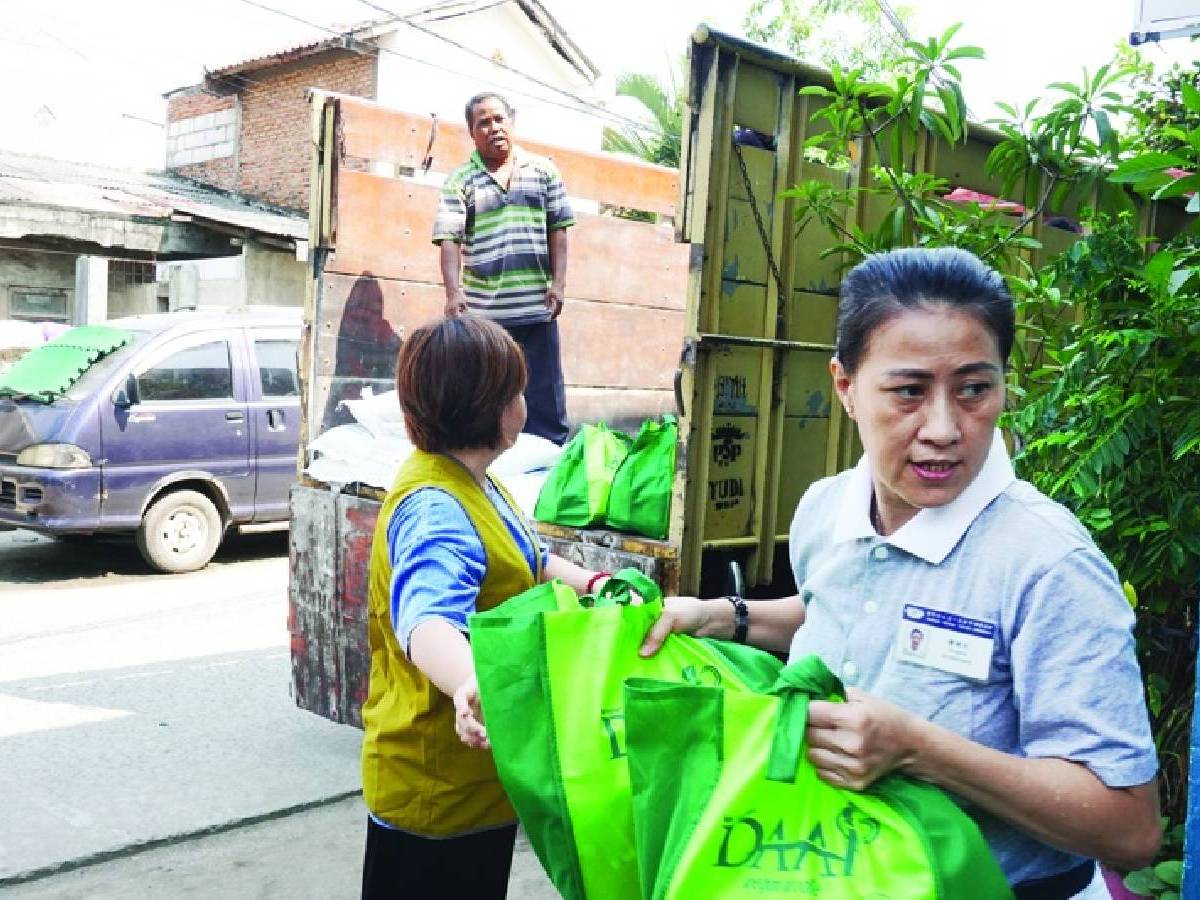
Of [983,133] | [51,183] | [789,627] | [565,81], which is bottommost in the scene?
[789,627]

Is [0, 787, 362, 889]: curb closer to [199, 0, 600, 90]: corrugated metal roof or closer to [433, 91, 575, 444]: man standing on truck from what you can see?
[433, 91, 575, 444]: man standing on truck

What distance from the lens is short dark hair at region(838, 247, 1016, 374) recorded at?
4.40 feet

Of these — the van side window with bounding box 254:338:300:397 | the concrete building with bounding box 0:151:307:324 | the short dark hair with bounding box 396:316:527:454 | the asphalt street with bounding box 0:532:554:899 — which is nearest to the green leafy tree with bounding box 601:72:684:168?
the concrete building with bounding box 0:151:307:324

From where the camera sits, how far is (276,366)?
8.62 metres

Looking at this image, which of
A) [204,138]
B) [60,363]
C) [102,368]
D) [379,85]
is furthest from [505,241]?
[204,138]

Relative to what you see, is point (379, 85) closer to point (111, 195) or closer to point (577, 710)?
point (111, 195)

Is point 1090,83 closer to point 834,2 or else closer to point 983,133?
point 983,133

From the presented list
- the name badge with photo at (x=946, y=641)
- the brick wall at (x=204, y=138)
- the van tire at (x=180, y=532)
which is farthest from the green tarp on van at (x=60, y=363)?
the brick wall at (x=204, y=138)

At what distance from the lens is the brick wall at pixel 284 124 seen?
61.8 feet

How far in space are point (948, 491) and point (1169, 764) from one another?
1773 mm

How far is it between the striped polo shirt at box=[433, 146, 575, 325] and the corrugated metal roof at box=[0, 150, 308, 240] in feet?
30.0

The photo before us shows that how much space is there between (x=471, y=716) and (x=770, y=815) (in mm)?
601

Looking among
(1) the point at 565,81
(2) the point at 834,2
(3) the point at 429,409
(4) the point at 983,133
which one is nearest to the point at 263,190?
(1) the point at 565,81

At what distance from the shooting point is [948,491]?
1337mm
